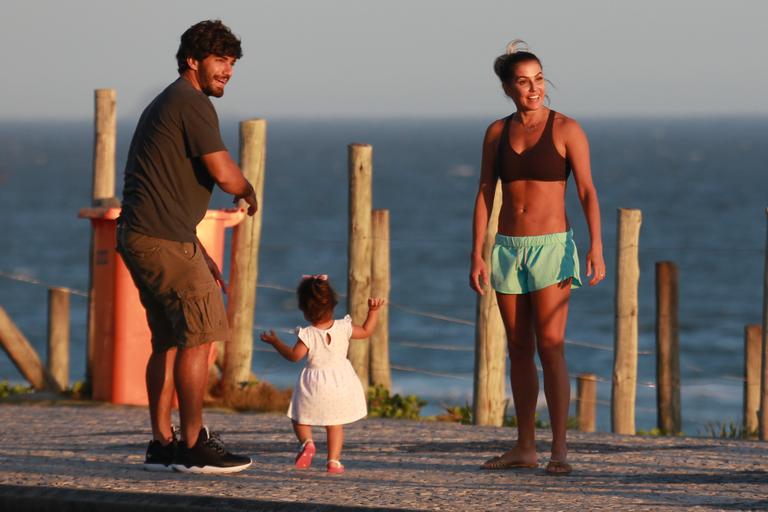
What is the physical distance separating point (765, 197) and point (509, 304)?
79.2 meters

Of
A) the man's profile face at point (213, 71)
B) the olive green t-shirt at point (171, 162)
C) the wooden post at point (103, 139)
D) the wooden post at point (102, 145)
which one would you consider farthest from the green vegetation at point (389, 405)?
the man's profile face at point (213, 71)

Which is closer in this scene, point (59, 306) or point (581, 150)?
point (581, 150)

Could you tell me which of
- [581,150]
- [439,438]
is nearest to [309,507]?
[581,150]

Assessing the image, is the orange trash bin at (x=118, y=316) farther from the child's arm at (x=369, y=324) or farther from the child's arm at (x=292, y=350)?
the child's arm at (x=292, y=350)

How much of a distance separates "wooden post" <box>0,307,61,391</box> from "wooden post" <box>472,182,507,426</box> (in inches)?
133

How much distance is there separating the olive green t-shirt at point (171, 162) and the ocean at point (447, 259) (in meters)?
3.82

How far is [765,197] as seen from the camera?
84062 millimetres

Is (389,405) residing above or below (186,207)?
below

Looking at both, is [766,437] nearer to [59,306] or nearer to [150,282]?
[150,282]

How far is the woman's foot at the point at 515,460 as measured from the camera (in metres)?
7.53

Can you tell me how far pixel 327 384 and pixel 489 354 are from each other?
2955mm

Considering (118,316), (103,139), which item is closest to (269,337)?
(118,316)

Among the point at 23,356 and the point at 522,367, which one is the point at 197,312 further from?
the point at 23,356

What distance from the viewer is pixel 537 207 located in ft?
23.9
